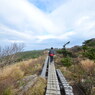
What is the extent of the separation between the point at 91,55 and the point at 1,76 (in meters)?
10.9

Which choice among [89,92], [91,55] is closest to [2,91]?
[89,92]

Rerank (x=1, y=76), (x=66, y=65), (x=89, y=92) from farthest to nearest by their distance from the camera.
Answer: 1. (x=66, y=65)
2. (x=1, y=76)
3. (x=89, y=92)

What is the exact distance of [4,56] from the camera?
959 cm

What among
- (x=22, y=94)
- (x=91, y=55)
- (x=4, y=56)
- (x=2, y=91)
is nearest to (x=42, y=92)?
(x=22, y=94)

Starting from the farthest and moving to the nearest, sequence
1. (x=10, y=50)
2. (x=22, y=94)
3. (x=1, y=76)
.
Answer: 1. (x=10, y=50)
2. (x=1, y=76)
3. (x=22, y=94)

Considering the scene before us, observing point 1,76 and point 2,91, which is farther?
point 1,76

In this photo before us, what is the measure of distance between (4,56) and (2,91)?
18.3 ft

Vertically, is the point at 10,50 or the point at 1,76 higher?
the point at 10,50

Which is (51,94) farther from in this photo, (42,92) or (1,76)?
(1,76)

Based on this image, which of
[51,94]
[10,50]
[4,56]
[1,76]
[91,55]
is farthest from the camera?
[91,55]

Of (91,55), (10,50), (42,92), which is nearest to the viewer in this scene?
(42,92)

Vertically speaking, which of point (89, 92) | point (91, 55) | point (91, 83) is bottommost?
point (89, 92)

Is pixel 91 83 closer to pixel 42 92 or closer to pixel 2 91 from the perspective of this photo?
pixel 42 92

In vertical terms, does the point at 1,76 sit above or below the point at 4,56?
below
